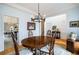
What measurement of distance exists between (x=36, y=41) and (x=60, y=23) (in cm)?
65

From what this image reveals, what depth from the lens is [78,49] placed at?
198cm

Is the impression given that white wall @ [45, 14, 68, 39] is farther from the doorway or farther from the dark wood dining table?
the doorway

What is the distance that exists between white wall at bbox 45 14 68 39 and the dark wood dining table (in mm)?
225

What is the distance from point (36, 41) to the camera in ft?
6.38

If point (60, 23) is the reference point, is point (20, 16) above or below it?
above

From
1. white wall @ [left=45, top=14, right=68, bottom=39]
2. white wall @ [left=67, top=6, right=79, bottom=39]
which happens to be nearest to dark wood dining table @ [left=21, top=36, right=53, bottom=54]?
white wall @ [left=45, top=14, right=68, bottom=39]

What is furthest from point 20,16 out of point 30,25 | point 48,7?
point 48,7

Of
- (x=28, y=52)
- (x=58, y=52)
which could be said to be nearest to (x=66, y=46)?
(x=58, y=52)

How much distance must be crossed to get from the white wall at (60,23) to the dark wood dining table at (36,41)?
0.23m

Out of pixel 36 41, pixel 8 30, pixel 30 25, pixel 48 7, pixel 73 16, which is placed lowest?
pixel 36 41

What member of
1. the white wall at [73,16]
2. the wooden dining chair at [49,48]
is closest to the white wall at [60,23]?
the white wall at [73,16]

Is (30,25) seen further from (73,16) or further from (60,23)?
→ (73,16)

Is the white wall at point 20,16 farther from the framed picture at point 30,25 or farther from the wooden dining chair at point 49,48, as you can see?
the wooden dining chair at point 49,48

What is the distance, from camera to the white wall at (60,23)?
1971mm
